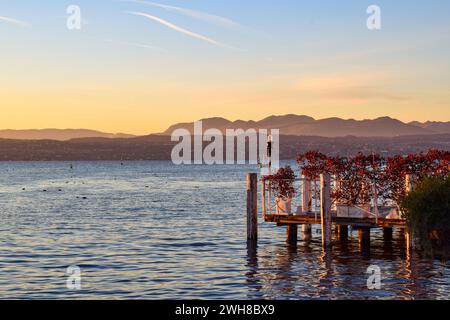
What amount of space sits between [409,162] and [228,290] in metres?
10.0

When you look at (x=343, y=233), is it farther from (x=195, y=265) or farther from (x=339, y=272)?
(x=195, y=265)

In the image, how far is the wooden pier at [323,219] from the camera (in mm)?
29953

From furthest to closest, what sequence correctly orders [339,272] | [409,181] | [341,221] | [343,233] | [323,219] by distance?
[343,233] < [341,221] < [323,219] < [409,181] < [339,272]

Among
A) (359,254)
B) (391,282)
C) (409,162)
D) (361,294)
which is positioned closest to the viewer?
(361,294)

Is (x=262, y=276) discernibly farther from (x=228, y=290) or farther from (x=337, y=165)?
(x=337, y=165)

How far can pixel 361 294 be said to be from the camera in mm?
23875

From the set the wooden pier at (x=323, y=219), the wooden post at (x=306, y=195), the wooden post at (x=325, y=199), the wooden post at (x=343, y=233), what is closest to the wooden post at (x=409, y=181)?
the wooden pier at (x=323, y=219)

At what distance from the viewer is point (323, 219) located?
3023 cm

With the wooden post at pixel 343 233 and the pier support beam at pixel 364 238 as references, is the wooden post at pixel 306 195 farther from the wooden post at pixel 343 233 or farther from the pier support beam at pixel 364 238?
the pier support beam at pixel 364 238

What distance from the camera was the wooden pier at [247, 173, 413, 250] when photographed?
2995 centimetres

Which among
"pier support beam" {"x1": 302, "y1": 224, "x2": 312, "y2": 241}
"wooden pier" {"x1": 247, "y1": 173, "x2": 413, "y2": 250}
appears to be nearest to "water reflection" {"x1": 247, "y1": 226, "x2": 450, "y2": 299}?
"wooden pier" {"x1": 247, "y1": 173, "x2": 413, "y2": 250}

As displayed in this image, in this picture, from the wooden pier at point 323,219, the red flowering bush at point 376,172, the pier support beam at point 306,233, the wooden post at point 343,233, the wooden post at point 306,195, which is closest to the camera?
the red flowering bush at point 376,172

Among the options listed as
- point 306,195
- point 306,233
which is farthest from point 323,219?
point 306,233

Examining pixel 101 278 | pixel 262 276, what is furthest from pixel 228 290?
pixel 101 278
